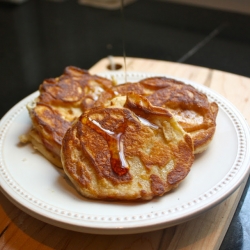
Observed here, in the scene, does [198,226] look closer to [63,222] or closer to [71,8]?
[63,222]

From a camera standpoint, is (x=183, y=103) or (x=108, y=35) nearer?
(x=183, y=103)

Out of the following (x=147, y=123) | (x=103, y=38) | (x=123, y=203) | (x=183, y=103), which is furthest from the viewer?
(x=103, y=38)

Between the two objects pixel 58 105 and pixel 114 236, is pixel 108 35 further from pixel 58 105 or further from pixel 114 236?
pixel 114 236

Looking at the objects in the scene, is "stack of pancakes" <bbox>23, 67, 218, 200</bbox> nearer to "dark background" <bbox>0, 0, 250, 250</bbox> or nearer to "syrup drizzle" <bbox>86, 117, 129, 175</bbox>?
"syrup drizzle" <bbox>86, 117, 129, 175</bbox>

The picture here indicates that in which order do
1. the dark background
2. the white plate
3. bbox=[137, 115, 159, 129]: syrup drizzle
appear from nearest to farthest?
the white plate, bbox=[137, 115, 159, 129]: syrup drizzle, the dark background

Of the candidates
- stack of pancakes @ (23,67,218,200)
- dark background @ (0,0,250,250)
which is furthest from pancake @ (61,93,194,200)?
dark background @ (0,0,250,250)

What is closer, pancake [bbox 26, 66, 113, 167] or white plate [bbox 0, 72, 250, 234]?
white plate [bbox 0, 72, 250, 234]

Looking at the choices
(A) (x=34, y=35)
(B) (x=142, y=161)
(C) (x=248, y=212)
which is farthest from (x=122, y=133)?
(A) (x=34, y=35)

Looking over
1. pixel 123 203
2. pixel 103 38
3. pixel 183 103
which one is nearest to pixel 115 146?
pixel 123 203
